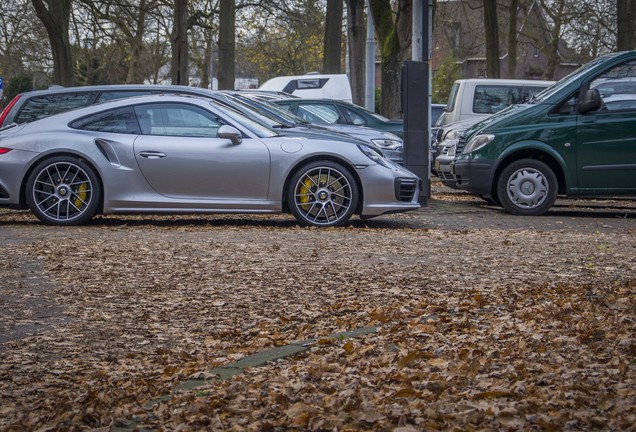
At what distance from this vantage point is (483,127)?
14938mm

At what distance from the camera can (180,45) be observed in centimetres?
2911

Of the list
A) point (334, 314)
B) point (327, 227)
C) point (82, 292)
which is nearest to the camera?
point (334, 314)

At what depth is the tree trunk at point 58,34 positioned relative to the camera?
3006cm

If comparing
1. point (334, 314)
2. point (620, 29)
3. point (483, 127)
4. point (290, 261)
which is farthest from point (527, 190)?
point (620, 29)

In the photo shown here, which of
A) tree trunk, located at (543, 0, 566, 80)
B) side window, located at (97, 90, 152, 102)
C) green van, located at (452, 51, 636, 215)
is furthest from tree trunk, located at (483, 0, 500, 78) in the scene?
side window, located at (97, 90, 152, 102)

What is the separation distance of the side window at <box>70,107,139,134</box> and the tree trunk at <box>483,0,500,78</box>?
2048 cm

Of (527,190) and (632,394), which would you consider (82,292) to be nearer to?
(632,394)

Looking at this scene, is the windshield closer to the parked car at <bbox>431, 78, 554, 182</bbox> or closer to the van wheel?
the van wheel

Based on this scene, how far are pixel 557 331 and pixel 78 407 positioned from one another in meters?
2.56

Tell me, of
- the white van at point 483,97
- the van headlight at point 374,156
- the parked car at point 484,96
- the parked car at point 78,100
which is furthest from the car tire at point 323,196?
the white van at point 483,97

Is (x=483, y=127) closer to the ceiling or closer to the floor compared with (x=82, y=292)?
closer to the ceiling

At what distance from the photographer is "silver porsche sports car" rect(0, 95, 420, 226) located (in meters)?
12.1

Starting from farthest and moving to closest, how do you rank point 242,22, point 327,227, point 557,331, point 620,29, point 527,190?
point 242,22, point 620,29, point 527,190, point 327,227, point 557,331

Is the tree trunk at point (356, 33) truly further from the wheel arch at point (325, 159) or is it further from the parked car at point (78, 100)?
the wheel arch at point (325, 159)
